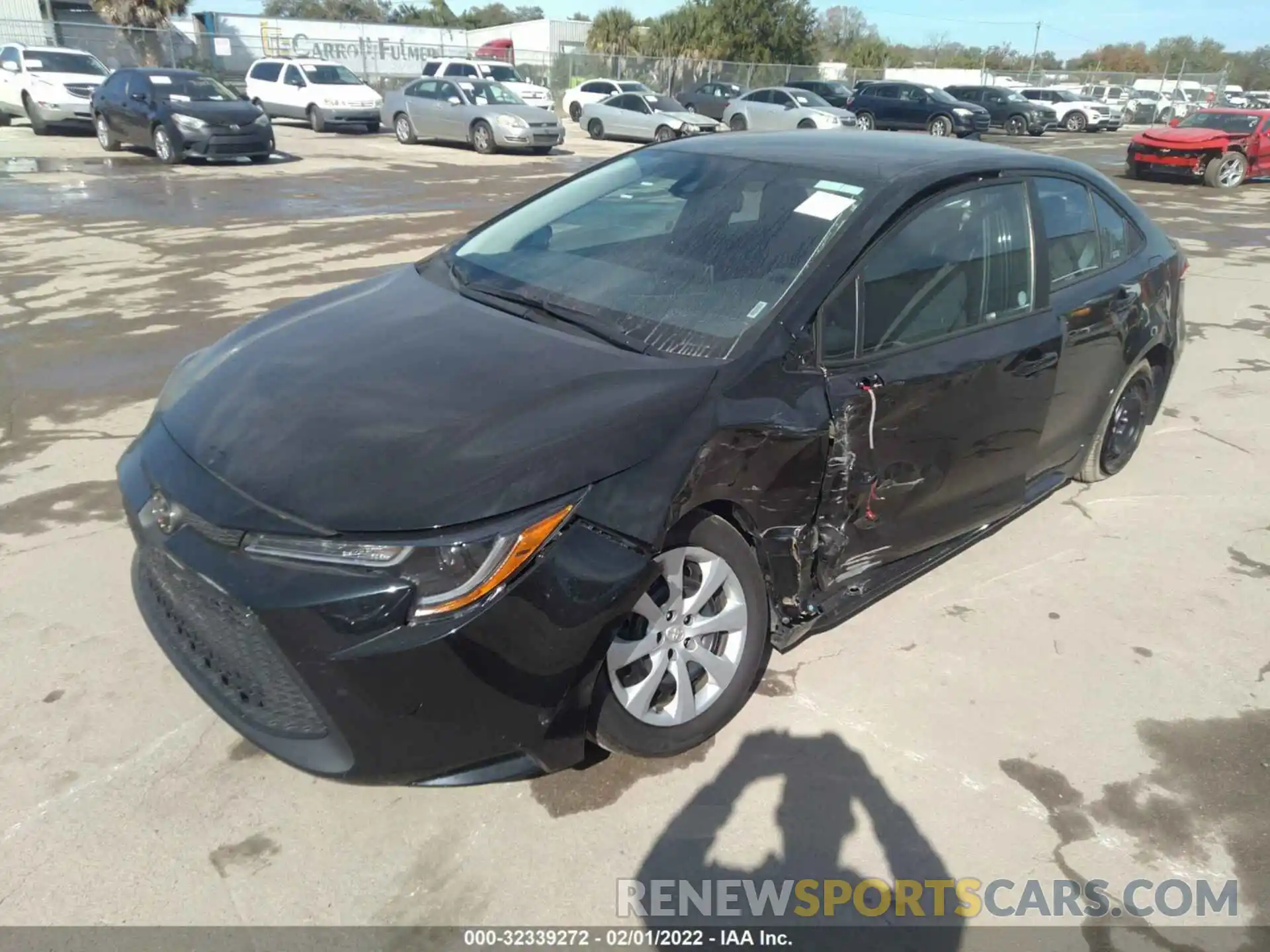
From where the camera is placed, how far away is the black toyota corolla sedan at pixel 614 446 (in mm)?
2133

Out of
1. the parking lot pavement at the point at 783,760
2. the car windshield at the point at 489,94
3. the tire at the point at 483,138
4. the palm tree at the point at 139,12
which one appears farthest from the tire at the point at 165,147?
the palm tree at the point at 139,12

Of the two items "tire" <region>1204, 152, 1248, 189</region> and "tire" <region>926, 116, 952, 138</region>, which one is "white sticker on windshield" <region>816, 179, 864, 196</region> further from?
"tire" <region>926, 116, 952, 138</region>

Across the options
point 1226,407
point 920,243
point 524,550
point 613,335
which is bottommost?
point 1226,407

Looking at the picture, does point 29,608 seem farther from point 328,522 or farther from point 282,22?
point 282,22

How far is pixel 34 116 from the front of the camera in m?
19.6

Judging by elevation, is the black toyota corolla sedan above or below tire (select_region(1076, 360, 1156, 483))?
Result: above

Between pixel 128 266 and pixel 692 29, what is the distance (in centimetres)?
4096

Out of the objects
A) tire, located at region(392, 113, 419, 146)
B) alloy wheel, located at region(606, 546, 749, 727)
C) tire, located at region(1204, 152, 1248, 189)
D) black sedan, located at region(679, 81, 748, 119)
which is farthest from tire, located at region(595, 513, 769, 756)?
black sedan, located at region(679, 81, 748, 119)

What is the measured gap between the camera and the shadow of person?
222 cm

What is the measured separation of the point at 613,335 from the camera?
2.84 metres

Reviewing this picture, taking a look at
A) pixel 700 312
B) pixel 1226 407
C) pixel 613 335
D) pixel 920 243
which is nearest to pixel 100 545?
pixel 613 335

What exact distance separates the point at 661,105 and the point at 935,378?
78.7 feet

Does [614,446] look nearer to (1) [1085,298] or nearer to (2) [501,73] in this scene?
(1) [1085,298]

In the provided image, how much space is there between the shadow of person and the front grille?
967mm
